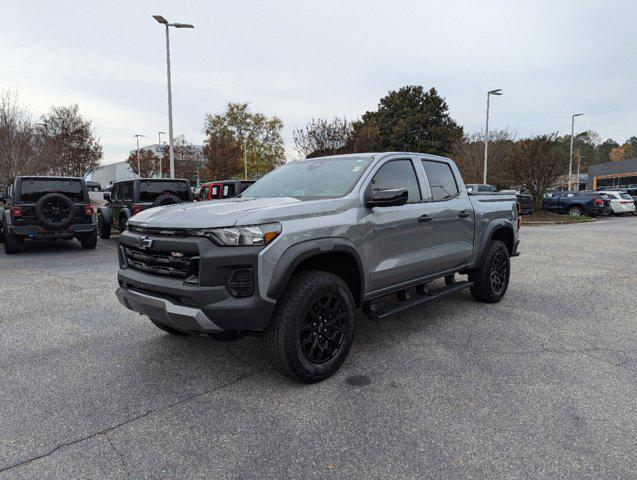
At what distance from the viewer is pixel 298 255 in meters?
3.17

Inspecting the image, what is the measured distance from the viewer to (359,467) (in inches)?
94.7

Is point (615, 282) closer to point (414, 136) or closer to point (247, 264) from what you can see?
point (247, 264)

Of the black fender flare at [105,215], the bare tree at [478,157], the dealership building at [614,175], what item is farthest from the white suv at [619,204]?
the dealership building at [614,175]

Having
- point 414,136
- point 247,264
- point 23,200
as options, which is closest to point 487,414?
Answer: point 247,264

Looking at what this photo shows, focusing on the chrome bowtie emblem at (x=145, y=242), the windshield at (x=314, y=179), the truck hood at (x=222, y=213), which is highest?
the windshield at (x=314, y=179)

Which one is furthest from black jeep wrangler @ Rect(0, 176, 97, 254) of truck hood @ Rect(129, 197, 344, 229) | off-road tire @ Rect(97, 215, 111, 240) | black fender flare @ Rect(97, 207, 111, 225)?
truck hood @ Rect(129, 197, 344, 229)

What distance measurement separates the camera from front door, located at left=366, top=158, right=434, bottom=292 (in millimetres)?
3871

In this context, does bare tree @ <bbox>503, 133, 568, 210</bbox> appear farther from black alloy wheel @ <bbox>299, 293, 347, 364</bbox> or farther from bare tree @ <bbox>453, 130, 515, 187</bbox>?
black alloy wheel @ <bbox>299, 293, 347, 364</bbox>

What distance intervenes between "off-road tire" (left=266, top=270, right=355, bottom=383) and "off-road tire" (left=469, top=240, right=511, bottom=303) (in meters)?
2.75

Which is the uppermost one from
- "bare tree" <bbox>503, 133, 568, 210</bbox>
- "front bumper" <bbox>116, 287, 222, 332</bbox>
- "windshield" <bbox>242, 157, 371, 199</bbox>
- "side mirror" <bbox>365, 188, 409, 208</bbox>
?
"bare tree" <bbox>503, 133, 568, 210</bbox>

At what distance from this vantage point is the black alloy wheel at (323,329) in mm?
3334

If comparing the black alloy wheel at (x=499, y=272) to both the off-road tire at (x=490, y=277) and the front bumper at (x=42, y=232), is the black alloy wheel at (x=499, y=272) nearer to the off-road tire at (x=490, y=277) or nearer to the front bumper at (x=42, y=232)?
the off-road tire at (x=490, y=277)

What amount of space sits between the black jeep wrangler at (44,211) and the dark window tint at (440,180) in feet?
27.9

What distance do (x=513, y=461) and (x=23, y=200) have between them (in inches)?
425
